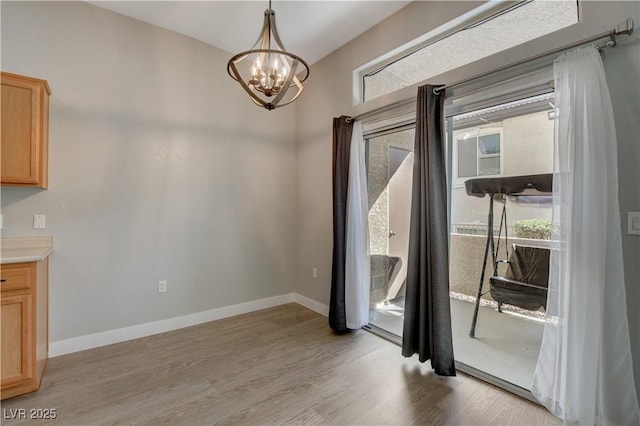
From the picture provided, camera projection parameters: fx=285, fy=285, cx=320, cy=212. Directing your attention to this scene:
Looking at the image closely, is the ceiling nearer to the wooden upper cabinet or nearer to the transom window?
the transom window

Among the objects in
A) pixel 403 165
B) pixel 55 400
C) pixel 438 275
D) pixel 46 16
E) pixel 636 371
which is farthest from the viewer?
pixel 403 165

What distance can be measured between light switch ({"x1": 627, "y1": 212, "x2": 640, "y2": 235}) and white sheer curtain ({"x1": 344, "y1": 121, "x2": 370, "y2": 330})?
186 centimetres

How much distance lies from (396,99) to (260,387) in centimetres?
268

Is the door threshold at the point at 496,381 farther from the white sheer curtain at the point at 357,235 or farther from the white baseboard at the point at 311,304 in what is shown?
the white baseboard at the point at 311,304

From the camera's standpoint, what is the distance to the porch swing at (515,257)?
79.4 inches

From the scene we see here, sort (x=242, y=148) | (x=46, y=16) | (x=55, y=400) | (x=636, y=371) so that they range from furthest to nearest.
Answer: (x=242, y=148) → (x=46, y=16) → (x=55, y=400) → (x=636, y=371)

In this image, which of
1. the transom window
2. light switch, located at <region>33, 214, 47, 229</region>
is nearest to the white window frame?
the transom window

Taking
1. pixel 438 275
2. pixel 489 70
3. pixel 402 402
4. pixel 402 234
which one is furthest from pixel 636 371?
pixel 489 70

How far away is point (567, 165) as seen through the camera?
5.37ft

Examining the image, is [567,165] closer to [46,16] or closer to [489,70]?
[489,70]

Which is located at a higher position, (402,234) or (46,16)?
(46,16)

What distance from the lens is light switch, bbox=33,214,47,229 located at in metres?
2.38

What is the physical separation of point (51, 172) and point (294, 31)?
2.62 metres

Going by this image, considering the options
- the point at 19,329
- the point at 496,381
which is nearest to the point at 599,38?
the point at 496,381
